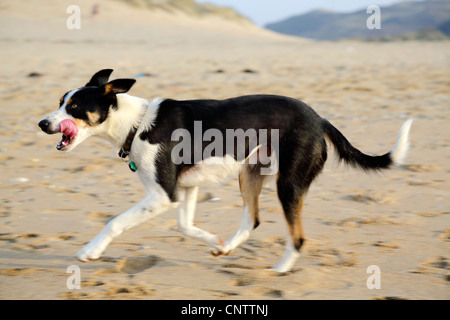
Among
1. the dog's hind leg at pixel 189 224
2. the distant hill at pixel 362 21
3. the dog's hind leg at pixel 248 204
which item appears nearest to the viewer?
the dog's hind leg at pixel 189 224

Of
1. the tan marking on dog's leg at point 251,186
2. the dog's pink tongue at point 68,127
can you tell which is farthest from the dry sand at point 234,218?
the dog's pink tongue at point 68,127

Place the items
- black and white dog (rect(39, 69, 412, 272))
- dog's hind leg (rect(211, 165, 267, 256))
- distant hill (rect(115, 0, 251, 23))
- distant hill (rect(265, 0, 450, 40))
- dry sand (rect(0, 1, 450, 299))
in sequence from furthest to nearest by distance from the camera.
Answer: distant hill (rect(265, 0, 450, 40)) → distant hill (rect(115, 0, 251, 23)) → dog's hind leg (rect(211, 165, 267, 256)) → black and white dog (rect(39, 69, 412, 272)) → dry sand (rect(0, 1, 450, 299))

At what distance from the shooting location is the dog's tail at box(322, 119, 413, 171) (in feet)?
14.3

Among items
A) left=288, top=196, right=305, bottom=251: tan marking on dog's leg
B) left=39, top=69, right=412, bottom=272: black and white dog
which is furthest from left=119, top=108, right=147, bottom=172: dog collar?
left=288, top=196, right=305, bottom=251: tan marking on dog's leg

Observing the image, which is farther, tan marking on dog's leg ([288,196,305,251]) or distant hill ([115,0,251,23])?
distant hill ([115,0,251,23])

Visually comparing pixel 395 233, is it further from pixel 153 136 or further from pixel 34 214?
pixel 34 214

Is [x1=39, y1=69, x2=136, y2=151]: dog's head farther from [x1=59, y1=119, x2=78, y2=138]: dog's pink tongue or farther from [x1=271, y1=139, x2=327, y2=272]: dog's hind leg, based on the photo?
[x1=271, y1=139, x2=327, y2=272]: dog's hind leg

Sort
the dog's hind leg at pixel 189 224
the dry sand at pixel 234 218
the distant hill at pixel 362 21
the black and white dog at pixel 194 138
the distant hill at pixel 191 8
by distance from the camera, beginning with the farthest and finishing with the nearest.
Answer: the distant hill at pixel 362 21 < the distant hill at pixel 191 8 < the dog's hind leg at pixel 189 224 < the black and white dog at pixel 194 138 < the dry sand at pixel 234 218

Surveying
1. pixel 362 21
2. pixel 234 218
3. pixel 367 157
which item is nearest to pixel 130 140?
pixel 234 218

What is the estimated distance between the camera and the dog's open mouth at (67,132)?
4148 mm

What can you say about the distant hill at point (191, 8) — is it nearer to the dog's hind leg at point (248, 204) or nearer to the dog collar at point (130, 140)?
the dog's hind leg at point (248, 204)

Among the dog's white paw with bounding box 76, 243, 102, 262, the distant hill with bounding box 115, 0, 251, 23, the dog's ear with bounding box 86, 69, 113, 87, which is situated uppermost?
the distant hill with bounding box 115, 0, 251, 23

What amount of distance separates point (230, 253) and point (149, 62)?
13002 mm

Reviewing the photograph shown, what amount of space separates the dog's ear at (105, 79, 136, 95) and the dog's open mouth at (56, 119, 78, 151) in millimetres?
339
